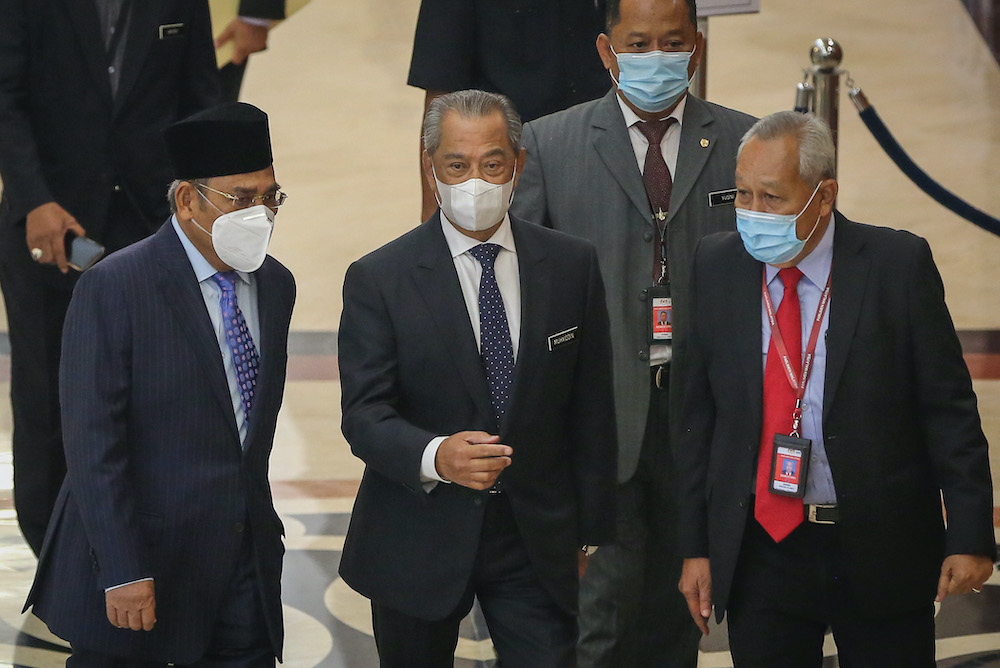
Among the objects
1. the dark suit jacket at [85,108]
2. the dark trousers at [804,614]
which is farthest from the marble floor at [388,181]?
the dark trousers at [804,614]

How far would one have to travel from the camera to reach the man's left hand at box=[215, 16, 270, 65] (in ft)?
26.2

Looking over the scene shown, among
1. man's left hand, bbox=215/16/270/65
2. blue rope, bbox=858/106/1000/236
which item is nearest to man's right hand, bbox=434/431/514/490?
blue rope, bbox=858/106/1000/236

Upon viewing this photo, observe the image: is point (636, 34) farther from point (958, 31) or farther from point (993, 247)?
point (958, 31)

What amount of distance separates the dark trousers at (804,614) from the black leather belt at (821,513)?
0.02 m

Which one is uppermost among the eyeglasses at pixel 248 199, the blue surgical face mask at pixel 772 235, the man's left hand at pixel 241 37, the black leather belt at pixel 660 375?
the man's left hand at pixel 241 37

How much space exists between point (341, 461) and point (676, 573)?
8.90 ft

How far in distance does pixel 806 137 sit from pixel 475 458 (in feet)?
3.43

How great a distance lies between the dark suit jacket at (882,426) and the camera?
3.57 m

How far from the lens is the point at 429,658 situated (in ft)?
12.7

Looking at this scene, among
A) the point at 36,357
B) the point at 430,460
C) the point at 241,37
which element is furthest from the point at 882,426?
the point at 241,37

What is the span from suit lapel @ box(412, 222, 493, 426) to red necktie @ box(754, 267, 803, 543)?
25.0 inches

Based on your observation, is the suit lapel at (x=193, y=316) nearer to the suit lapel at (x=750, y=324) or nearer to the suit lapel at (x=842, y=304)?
the suit lapel at (x=750, y=324)

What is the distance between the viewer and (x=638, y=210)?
4.54 m

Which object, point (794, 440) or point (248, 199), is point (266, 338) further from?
point (794, 440)
